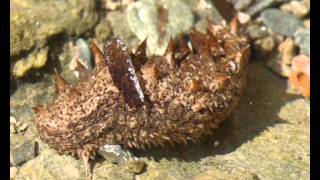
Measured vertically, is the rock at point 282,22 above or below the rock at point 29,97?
above

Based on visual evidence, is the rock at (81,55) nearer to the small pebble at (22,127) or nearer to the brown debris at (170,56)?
the small pebble at (22,127)

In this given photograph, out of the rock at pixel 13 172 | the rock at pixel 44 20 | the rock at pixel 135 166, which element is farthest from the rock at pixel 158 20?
the rock at pixel 13 172

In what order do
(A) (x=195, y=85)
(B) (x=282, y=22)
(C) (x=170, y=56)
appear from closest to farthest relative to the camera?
(A) (x=195, y=85), (C) (x=170, y=56), (B) (x=282, y=22)

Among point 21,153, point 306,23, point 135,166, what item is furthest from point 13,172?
point 306,23

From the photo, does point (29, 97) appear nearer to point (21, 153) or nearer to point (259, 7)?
point (21, 153)

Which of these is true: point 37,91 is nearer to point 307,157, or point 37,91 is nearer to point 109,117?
point 109,117

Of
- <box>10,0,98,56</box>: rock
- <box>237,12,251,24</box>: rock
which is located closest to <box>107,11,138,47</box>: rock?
<box>10,0,98,56</box>: rock
